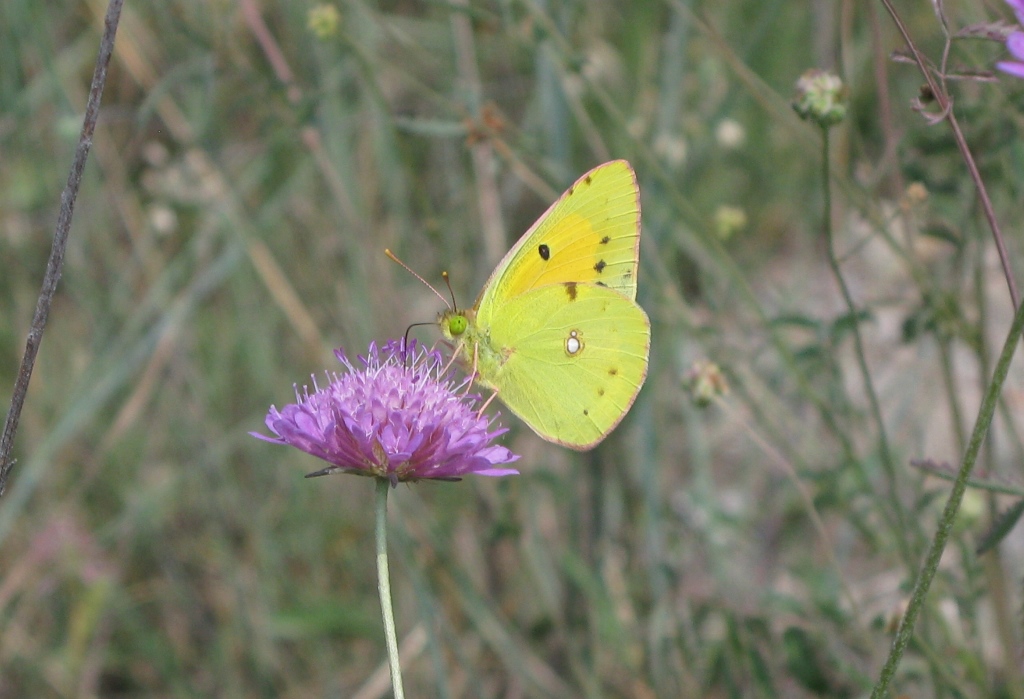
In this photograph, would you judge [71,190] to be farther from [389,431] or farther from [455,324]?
[455,324]

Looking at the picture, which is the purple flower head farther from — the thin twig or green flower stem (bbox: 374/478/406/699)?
the thin twig

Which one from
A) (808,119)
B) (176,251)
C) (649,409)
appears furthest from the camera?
(176,251)

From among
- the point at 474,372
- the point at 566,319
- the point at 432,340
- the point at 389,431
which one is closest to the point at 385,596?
the point at 389,431

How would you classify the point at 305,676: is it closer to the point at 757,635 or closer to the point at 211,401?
the point at 211,401

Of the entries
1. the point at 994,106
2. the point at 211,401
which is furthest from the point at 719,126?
the point at 211,401

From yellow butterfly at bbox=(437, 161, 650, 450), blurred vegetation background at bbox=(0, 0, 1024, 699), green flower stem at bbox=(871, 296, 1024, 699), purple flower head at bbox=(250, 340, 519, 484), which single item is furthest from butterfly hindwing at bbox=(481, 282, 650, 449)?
green flower stem at bbox=(871, 296, 1024, 699)

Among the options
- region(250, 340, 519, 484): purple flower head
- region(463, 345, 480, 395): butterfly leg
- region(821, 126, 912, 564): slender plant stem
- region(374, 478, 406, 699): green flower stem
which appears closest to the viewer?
region(374, 478, 406, 699): green flower stem
